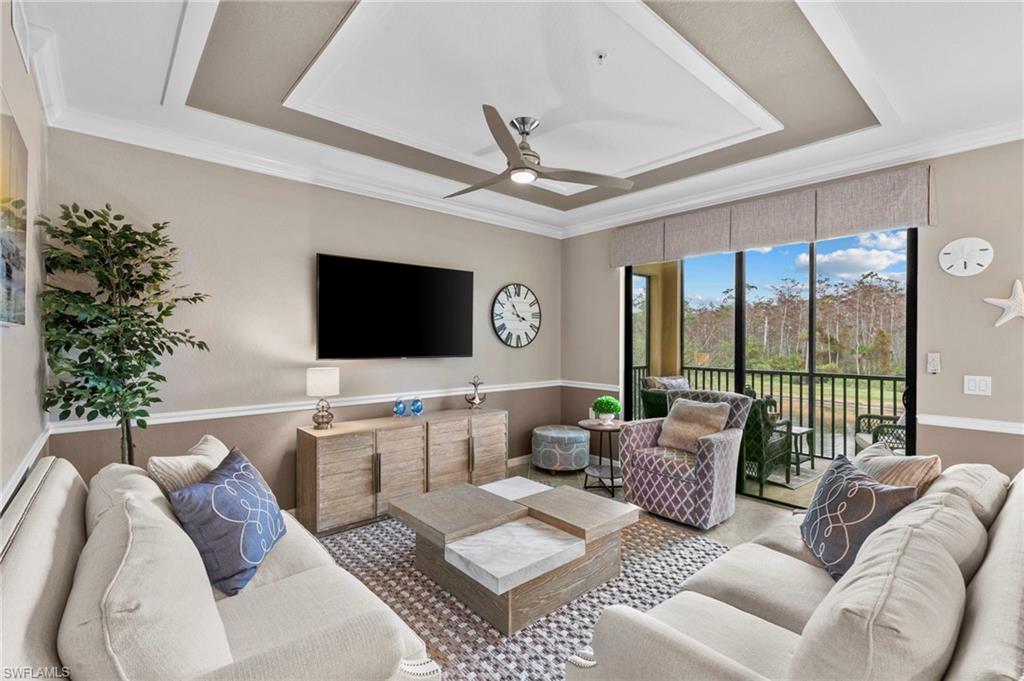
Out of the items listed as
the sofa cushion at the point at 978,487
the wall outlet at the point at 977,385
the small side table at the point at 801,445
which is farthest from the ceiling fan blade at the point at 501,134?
the small side table at the point at 801,445

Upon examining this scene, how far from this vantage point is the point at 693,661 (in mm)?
1113

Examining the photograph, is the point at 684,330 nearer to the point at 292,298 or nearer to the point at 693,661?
the point at 292,298

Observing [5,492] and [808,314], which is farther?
[808,314]

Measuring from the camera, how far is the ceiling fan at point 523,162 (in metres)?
2.49

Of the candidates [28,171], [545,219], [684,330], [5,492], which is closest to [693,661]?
[5,492]

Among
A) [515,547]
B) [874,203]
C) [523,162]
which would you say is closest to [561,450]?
[515,547]

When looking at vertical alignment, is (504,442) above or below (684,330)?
below

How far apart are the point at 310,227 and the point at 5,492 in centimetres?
262

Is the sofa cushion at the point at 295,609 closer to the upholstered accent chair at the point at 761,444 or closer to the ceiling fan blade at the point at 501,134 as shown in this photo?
the ceiling fan blade at the point at 501,134

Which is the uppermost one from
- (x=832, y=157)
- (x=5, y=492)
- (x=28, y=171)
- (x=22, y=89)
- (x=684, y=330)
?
(x=832, y=157)

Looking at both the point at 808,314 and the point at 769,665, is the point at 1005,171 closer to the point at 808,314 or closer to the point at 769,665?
the point at 808,314

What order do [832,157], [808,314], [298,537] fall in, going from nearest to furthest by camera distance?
1. [298,537]
2. [832,157]
3. [808,314]

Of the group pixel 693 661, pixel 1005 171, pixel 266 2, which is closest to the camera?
pixel 693 661

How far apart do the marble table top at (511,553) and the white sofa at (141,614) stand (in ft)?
1.87
